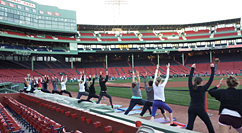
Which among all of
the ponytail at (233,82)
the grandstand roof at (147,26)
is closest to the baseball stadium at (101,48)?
the grandstand roof at (147,26)

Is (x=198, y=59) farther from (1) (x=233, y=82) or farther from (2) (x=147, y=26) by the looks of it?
(1) (x=233, y=82)

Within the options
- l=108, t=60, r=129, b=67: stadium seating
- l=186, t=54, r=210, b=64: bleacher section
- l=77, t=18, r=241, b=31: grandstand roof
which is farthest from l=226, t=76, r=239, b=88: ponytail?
l=186, t=54, r=210, b=64: bleacher section

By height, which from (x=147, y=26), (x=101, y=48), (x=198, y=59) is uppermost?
(x=147, y=26)

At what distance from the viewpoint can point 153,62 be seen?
64.1 meters

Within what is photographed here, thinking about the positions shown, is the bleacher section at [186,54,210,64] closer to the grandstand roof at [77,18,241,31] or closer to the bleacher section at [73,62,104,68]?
the grandstand roof at [77,18,241,31]

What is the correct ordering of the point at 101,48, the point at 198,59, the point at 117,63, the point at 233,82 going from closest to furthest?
the point at 233,82, the point at 101,48, the point at 117,63, the point at 198,59

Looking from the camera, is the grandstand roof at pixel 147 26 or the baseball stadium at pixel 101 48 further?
the grandstand roof at pixel 147 26

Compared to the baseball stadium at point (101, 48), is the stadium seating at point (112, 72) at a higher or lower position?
lower

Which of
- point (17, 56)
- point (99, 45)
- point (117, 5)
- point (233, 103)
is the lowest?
point (233, 103)

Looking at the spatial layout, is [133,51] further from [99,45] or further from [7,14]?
[7,14]

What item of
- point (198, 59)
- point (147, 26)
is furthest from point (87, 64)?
point (198, 59)

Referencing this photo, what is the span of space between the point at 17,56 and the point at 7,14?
485 inches

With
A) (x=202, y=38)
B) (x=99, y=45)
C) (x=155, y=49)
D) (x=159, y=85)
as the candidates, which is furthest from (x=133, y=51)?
(x=159, y=85)

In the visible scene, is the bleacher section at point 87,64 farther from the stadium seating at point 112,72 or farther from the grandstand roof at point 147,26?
the grandstand roof at point 147,26
